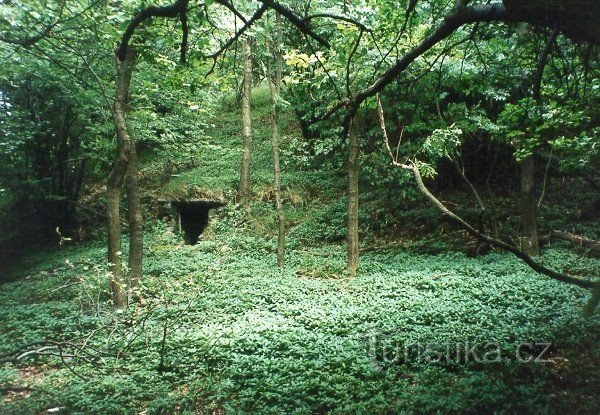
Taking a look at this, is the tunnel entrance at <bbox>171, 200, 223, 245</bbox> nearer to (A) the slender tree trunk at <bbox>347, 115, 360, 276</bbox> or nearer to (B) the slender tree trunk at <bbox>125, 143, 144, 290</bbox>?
(B) the slender tree trunk at <bbox>125, 143, 144, 290</bbox>

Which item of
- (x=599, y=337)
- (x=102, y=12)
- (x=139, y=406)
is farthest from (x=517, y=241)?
(x=102, y=12)

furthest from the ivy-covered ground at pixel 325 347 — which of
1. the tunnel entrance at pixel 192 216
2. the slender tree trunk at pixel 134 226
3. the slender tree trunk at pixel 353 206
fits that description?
the tunnel entrance at pixel 192 216

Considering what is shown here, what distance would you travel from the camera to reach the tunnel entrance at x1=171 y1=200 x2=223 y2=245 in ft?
49.9

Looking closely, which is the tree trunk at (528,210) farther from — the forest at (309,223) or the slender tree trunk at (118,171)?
the slender tree trunk at (118,171)

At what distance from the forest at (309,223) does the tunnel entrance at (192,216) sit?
0.10m

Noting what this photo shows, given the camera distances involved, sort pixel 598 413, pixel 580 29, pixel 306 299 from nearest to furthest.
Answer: pixel 580 29 → pixel 598 413 → pixel 306 299

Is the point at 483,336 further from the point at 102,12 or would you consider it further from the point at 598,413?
the point at 102,12

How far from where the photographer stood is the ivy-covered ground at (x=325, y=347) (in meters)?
4.59

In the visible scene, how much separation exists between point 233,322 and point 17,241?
11.9m

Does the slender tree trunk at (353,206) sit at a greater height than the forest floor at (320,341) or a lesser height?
greater

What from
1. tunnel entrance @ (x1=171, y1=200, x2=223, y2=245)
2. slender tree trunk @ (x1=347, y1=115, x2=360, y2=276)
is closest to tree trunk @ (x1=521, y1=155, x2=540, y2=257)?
slender tree trunk @ (x1=347, y1=115, x2=360, y2=276)

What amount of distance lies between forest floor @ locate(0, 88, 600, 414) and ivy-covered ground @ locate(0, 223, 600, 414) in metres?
0.02

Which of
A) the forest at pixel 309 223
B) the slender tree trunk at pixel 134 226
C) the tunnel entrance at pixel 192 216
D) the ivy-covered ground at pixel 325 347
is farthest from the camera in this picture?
the tunnel entrance at pixel 192 216

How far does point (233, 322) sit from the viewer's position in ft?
24.4
